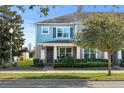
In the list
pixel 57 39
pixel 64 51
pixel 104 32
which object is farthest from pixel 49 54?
pixel 104 32

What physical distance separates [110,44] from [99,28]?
1379mm

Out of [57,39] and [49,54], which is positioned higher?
[57,39]

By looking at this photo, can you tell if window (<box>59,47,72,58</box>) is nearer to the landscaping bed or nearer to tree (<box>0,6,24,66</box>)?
the landscaping bed

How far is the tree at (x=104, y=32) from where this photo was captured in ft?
77.2

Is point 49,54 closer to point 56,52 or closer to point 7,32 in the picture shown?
point 56,52

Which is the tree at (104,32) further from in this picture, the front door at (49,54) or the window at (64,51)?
the front door at (49,54)

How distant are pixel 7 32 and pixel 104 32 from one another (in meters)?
23.0

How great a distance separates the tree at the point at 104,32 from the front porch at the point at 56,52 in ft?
49.2

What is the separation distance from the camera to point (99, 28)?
2367 centimetres

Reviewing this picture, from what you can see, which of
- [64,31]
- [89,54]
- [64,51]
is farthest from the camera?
[64,51]

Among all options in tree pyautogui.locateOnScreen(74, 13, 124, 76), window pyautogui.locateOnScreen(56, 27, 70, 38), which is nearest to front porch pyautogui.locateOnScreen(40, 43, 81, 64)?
window pyautogui.locateOnScreen(56, 27, 70, 38)

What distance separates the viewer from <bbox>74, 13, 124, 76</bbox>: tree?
23531 mm

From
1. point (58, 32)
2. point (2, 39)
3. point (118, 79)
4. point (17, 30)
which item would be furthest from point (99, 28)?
point (17, 30)

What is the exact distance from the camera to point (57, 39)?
4047 centimetres
